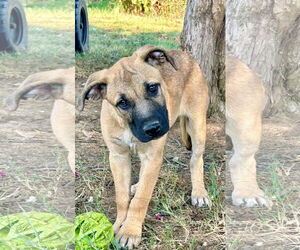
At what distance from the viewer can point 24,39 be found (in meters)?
3.27

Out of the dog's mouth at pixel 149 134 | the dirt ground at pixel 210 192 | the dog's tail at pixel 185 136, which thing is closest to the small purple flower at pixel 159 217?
the dirt ground at pixel 210 192

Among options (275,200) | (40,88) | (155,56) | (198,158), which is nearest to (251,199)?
(275,200)

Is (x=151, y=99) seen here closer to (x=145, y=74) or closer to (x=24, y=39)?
(x=145, y=74)

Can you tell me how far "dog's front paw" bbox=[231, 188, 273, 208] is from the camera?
135 inches

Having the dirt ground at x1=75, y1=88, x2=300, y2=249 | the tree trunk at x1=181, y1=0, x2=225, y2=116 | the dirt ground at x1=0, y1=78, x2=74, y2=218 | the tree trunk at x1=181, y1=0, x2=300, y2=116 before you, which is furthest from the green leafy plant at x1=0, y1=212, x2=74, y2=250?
the tree trunk at x1=181, y1=0, x2=300, y2=116

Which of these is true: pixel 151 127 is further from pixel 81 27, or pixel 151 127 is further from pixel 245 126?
pixel 81 27

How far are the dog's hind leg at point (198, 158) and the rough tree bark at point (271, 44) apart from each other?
0.36 m

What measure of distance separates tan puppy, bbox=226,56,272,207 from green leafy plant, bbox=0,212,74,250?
85 cm

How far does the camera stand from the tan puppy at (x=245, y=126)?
11.2ft

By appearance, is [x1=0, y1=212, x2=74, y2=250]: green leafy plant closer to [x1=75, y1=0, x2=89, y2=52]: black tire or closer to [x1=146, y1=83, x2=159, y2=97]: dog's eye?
[x1=146, y1=83, x2=159, y2=97]: dog's eye

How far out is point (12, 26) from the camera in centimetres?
325

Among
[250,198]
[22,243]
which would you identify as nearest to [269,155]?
[250,198]

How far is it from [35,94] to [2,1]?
1.48 ft

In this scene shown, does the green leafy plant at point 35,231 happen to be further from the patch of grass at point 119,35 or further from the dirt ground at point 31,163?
the patch of grass at point 119,35
